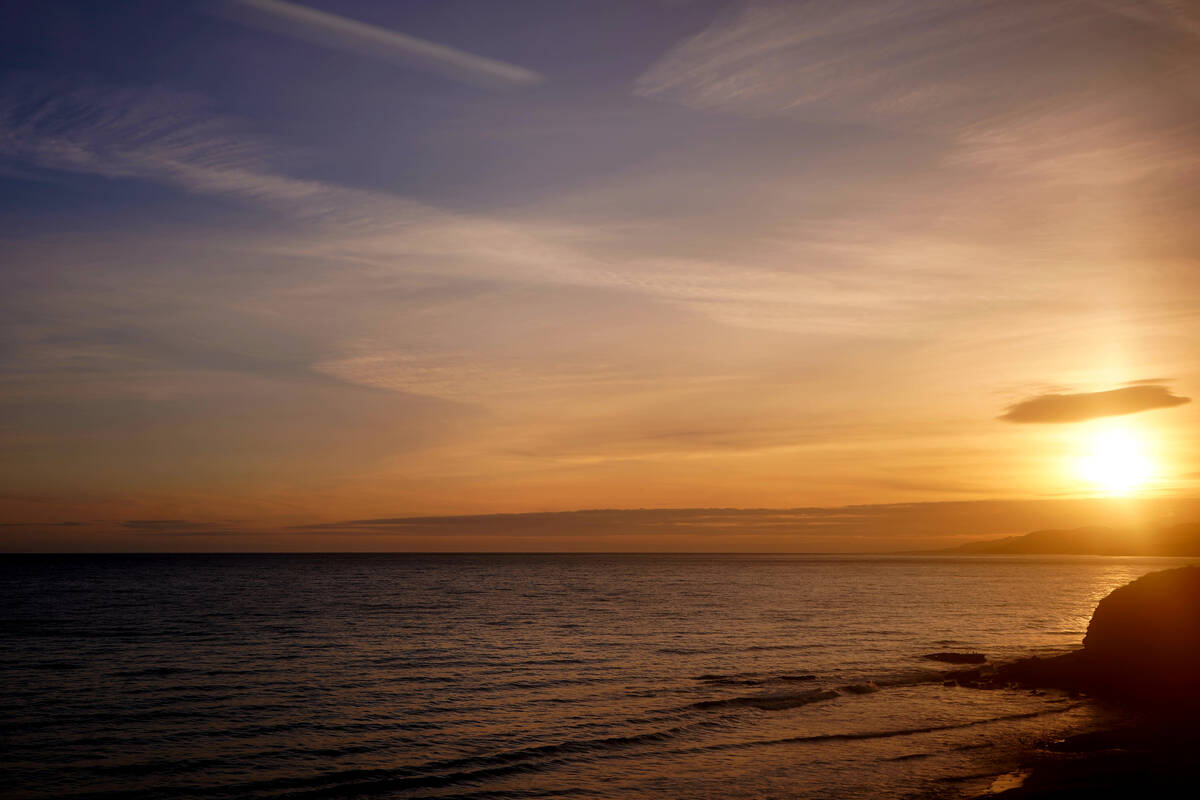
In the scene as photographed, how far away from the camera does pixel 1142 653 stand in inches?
1560

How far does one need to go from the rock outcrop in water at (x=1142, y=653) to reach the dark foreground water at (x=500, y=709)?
3.59 metres

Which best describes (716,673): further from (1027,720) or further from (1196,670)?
(1196,670)

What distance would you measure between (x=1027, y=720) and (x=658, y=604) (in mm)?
62013

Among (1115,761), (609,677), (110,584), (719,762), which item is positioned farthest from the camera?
(110,584)

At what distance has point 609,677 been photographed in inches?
1624

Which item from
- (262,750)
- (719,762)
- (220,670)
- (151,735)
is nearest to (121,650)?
(220,670)

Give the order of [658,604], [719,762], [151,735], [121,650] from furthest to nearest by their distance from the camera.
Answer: [658,604] < [121,650] < [151,735] < [719,762]

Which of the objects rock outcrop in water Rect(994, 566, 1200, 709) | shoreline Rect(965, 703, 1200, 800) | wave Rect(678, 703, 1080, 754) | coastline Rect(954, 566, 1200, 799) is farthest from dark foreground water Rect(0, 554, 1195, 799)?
rock outcrop in water Rect(994, 566, 1200, 709)

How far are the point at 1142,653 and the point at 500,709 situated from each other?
31.9 meters

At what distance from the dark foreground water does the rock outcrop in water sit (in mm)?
3592

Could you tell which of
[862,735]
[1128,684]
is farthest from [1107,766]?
[1128,684]

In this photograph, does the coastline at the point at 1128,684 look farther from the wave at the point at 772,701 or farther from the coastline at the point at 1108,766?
the wave at the point at 772,701

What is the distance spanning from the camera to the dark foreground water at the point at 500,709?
78.4 feet

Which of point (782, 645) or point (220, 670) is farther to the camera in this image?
point (782, 645)
